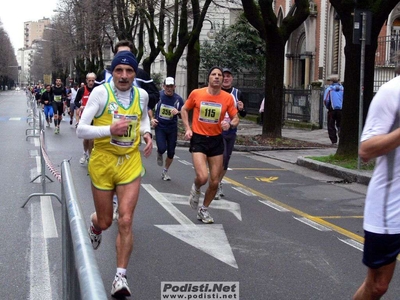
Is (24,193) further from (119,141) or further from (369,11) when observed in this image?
(369,11)

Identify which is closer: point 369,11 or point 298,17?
point 369,11

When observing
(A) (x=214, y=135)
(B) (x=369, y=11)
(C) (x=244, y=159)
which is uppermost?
(B) (x=369, y=11)

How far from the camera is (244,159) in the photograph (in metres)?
17.5

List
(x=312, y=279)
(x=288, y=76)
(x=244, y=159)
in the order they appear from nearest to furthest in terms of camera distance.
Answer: (x=312, y=279) → (x=244, y=159) → (x=288, y=76)

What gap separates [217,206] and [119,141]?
14.4 feet

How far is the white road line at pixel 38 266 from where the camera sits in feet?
19.2

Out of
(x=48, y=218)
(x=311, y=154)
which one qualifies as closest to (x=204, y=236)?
(x=48, y=218)

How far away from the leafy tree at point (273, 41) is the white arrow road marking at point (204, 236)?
37.9 feet

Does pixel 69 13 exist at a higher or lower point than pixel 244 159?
higher

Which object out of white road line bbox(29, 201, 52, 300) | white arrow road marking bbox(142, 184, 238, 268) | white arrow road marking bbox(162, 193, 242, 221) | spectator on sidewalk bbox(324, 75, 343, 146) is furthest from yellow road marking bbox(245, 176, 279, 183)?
spectator on sidewalk bbox(324, 75, 343, 146)

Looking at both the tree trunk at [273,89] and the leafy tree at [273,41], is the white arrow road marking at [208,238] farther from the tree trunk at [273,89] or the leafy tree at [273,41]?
the tree trunk at [273,89]

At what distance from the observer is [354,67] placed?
1509 centimetres

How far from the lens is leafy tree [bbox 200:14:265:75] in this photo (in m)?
40.7

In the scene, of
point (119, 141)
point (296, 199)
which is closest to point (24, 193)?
point (296, 199)
